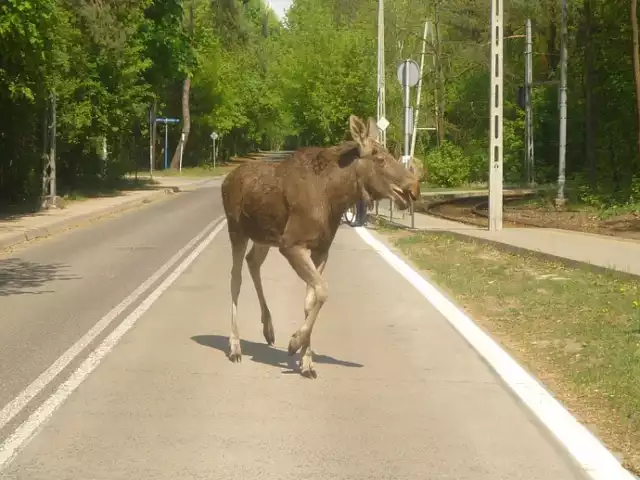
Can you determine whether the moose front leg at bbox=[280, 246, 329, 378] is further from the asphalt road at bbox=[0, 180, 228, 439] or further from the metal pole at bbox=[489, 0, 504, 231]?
the metal pole at bbox=[489, 0, 504, 231]

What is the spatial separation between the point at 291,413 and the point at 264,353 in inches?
90.4

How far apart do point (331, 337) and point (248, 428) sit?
358 centimetres

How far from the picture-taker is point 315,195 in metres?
8.13

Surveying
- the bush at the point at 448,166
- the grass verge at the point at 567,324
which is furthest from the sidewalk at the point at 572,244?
the bush at the point at 448,166

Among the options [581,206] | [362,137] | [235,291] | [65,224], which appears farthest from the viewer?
[581,206]

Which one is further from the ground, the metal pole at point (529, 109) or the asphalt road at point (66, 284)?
the metal pole at point (529, 109)

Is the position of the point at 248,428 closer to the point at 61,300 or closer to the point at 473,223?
the point at 61,300

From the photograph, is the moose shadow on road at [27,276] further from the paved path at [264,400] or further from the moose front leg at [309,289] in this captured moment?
the moose front leg at [309,289]

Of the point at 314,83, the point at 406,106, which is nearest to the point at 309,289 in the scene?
the point at 406,106

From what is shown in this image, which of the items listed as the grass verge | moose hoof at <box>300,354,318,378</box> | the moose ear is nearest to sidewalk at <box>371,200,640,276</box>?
the grass verge

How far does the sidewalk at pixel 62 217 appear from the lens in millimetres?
22969

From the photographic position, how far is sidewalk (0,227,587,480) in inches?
234

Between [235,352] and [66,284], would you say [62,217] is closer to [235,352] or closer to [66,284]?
[66,284]

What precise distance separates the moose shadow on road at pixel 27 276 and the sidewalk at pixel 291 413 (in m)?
3.40
